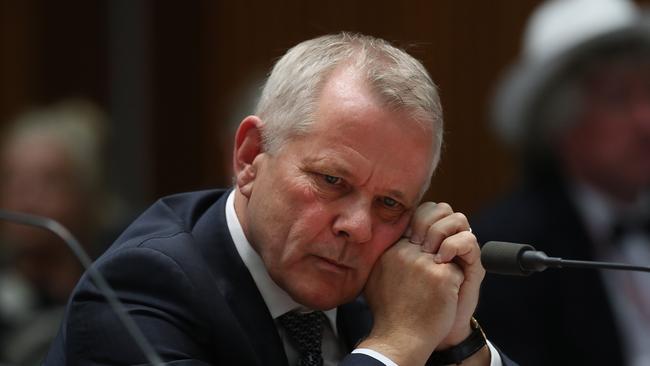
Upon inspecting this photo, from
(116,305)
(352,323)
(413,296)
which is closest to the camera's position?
(116,305)

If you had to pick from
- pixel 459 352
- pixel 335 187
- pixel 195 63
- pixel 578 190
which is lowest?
pixel 195 63

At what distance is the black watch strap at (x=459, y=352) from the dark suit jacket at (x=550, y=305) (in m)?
1.65

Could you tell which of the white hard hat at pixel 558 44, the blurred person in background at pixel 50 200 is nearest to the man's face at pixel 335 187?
the blurred person in background at pixel 50 200

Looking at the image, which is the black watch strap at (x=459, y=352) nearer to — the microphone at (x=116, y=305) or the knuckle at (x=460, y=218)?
the knuckle at (x=460, y=218)

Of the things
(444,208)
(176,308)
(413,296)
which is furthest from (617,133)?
(176,308)

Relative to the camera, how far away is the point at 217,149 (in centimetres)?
643

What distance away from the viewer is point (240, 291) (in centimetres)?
233

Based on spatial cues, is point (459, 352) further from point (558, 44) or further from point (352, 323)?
point (558, 44)

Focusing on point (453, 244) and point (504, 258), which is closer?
point (504, 258)

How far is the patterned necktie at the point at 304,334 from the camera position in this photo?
2.37 meters

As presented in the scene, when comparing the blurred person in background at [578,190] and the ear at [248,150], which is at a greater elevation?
the ear at [248,150]

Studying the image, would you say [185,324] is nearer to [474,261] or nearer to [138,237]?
[138,237]

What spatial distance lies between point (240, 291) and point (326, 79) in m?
0.40

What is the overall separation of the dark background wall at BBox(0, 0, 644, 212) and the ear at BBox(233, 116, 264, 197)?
140 inches
